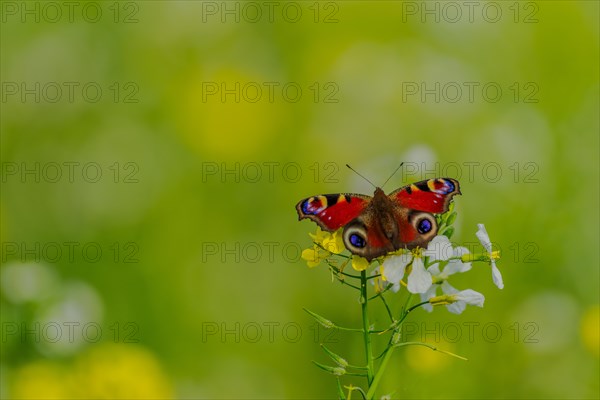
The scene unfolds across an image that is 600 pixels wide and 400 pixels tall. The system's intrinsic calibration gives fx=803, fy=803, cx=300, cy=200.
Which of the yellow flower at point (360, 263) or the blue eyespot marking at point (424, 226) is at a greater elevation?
the blue eyespot marking at point (424, 226)

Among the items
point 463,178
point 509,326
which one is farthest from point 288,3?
point 509,326

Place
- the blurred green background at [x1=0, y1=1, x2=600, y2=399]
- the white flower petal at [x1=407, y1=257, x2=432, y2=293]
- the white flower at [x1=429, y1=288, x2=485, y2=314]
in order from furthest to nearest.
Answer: the blurred green background at [x1=0, y1=1, x2=600, y2=399] → the white flower at [x1=429, y1=288, x2=485, y2=314] → the white flower petal at [x1=407, y1=257, x2=432, y2=293]

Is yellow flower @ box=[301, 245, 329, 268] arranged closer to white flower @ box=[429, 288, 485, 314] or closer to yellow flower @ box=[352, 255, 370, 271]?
yellow flower @ box=[352, 255, 370, 271]

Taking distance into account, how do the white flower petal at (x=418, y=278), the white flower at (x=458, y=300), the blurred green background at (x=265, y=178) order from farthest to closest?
the blurred green background at (x=265, y=178) < the white flower at (x=458, y=300) < the white flower petal at (x=418, y=278)

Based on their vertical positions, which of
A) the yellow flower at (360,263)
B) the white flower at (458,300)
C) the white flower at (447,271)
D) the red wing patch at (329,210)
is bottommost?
the white flower at (458,300)

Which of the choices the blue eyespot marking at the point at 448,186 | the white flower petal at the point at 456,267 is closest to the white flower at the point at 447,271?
the white flower petal at the point at 456,267

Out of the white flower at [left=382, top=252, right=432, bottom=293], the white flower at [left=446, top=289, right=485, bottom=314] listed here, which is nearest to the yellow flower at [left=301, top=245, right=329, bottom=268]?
the white flower at [left=382, top=252, right=432, bottom=293]

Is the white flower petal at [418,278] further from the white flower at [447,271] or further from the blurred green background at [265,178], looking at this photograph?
the blurred green background at [265,178]
